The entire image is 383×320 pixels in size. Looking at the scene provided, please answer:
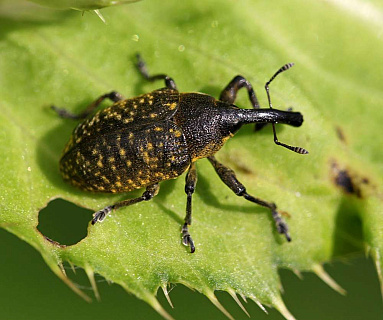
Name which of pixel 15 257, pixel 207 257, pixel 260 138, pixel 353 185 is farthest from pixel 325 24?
pixel 15 257

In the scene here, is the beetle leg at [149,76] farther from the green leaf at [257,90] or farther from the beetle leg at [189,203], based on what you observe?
the beetle leg at [189,203]

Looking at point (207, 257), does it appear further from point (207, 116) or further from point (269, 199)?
point (207, 116)

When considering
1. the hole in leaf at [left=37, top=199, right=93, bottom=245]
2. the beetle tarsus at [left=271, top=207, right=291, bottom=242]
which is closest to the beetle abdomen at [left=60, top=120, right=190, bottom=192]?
the hole in leaf at [left=37, top=199, right=93, bottom=245]

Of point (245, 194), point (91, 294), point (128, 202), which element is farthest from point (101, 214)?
point (245, 194)

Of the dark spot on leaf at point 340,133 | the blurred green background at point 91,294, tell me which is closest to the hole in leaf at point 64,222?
the blurred green background at point 91,294

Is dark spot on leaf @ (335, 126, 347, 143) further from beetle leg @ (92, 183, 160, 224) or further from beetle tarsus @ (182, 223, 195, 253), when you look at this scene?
beetle leg @ (92, 183, 160, 224)

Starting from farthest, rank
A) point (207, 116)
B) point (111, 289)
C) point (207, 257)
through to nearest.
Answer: point (111, 289)
point (207, 116)
point (207, 257)

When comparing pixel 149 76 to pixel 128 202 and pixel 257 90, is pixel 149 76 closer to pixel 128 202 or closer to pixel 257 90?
pixel 257 90
